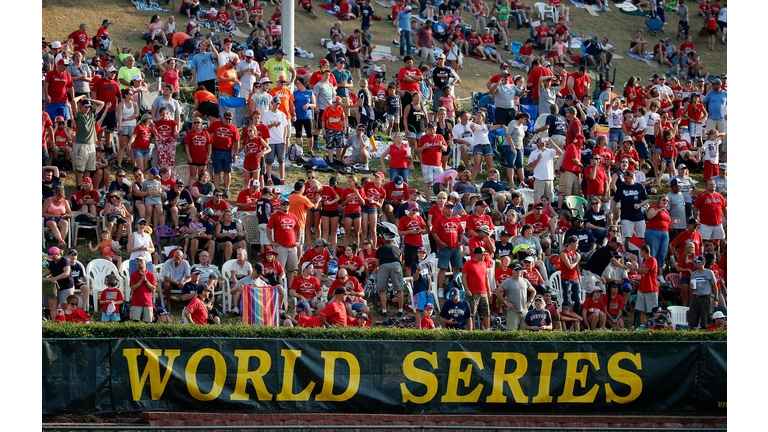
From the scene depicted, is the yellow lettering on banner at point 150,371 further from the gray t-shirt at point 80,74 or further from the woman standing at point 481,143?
the woman standing at point 481,143

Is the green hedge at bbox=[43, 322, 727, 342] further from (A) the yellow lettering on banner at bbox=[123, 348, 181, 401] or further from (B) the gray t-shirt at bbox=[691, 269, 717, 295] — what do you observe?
(B) the gray t-shirt at bbox=[691, 269, 717, 295]

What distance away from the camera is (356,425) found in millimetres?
11727

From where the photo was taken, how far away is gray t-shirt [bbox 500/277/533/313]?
14.4m

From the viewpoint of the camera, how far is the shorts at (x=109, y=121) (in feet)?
60.4

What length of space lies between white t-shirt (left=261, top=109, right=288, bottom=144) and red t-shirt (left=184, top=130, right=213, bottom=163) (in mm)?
1258

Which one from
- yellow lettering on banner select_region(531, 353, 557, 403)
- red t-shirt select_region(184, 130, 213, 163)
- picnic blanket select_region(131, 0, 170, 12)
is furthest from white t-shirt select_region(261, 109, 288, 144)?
picnic blanket select_region(131, 0, 170, 12)

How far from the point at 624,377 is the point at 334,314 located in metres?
4.43

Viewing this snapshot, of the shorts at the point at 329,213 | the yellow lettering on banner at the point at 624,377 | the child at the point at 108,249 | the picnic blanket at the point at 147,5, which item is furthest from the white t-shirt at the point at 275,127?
the picnic blanket at the point at 147,5

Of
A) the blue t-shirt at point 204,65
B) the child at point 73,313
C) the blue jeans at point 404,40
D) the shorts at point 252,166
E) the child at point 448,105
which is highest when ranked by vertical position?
the blue jeans at point 404,40

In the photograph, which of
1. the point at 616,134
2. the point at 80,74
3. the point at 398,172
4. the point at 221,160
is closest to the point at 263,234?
the point at 221,160

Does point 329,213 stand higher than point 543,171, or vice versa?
point 543,171

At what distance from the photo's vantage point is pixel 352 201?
1638 cm

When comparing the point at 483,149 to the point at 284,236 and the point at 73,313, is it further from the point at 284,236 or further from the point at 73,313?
the point at 73,313

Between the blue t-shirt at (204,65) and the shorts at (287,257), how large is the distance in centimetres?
596
